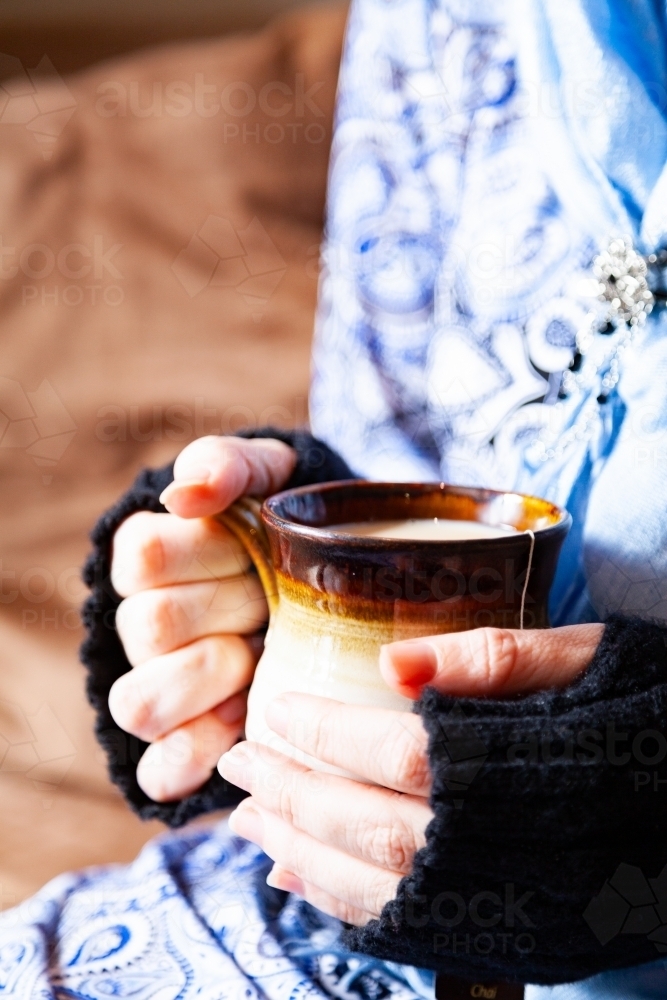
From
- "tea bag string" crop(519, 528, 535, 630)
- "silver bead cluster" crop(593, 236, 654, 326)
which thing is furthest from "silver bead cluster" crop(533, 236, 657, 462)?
"tea bag string" crop(519, 528, 535, 630)

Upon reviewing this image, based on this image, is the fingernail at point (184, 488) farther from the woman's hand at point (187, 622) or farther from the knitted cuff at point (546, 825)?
the knitted cuff at point (546, 825)

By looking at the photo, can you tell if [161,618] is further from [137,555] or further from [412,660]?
[412,660]

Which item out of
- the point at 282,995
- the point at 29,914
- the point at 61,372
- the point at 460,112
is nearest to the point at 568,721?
the point at 282,995

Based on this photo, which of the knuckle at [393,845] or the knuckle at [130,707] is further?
the knuckle at [130,707]

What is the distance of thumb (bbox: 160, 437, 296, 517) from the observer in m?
0.35

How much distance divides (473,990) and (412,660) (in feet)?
0.52

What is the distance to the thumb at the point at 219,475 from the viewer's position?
35 centimetres

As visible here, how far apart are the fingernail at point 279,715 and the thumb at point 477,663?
44mm

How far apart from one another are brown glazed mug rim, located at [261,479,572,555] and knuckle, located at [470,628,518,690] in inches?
1.2

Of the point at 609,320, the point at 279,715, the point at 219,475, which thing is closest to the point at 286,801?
the point at 279,715

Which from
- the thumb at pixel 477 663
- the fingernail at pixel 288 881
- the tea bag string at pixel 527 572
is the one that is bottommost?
the fingernail at pixel 288 881

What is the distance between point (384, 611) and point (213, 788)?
7.2 inches

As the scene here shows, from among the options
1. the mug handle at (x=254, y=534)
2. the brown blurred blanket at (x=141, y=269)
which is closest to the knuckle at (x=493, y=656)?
the mug handle at (x=254, y=534)

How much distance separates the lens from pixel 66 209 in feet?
2.55
